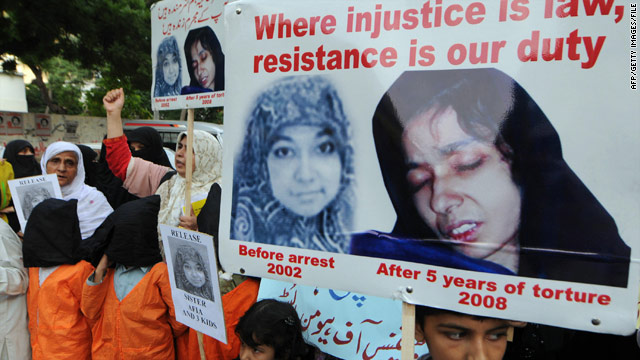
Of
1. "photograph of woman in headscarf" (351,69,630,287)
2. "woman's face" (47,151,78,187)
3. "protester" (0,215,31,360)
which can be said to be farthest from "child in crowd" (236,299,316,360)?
"woman's face" (47,151,78,187)

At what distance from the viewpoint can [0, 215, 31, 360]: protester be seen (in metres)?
2.54

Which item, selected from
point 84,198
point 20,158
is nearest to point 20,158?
point 20,158

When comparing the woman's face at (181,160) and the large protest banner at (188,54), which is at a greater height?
the large protest banner at (188,54)

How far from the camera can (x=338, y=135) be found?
1249mm

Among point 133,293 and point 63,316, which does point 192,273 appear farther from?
point 63,316

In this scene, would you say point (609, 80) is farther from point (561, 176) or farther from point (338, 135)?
point (338, 135)

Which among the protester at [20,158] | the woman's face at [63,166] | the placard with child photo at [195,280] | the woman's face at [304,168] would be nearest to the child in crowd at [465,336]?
the woman's face at [304,168]

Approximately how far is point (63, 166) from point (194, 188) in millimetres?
1176

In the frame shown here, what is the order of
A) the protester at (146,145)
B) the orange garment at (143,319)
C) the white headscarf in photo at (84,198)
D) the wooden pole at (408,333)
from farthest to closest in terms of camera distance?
the protester at (146,145) → the white headscarf in photo at (84,198) → the orange garment at (143,319) → the wooden pole at (408,333)

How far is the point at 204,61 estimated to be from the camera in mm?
2312

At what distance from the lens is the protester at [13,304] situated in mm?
2537

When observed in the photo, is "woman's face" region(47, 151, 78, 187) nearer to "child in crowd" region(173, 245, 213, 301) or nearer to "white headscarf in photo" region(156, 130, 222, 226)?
"white headscarf in photo" region(156, 130, 222, 226)

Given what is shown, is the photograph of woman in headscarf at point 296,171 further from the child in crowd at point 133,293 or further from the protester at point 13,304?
the protester at point 13,304

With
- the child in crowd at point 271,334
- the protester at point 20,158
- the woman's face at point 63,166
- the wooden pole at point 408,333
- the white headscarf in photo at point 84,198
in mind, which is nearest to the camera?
the wooden pole at point 408,333
